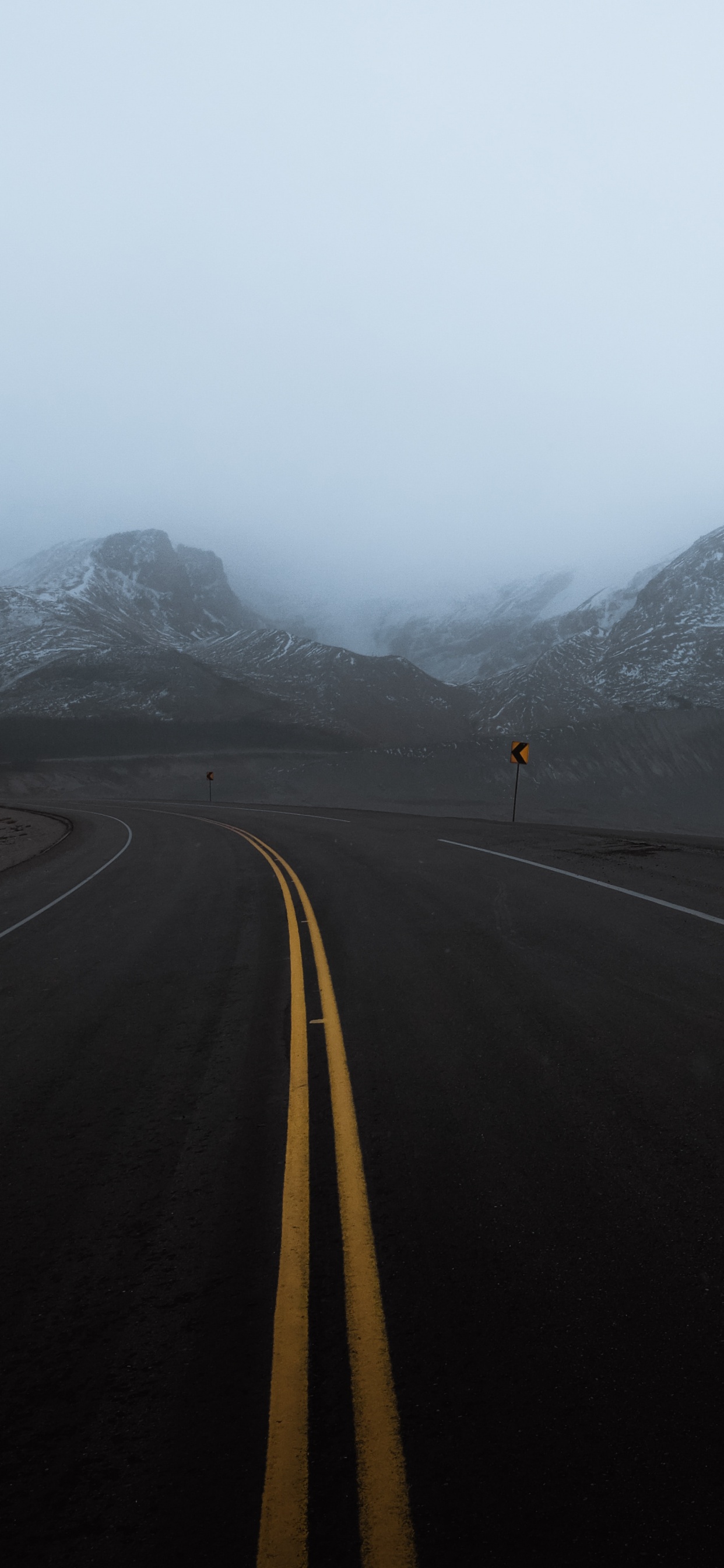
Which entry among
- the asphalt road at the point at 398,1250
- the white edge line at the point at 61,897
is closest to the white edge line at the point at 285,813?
the white edge line at the point at 61,897

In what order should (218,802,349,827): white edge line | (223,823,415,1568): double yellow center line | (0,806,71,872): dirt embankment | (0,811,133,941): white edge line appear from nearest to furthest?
1. (223,823,415,1568): double yellow center line
2. (0,811,133,941): white edge line
3. (0,806,71,872): dirt embankment
4. (218,802,349,827): white edge line

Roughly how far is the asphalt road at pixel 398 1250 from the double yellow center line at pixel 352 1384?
26mm

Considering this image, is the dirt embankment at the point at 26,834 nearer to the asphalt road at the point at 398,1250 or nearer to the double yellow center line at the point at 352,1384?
the asphalt road at the point at 398,1250

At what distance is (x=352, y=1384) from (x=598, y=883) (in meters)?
9.16

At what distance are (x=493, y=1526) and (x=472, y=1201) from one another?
4.71 ft

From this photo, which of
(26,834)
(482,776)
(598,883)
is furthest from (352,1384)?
(482,776)

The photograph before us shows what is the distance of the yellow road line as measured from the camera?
1.86 meters

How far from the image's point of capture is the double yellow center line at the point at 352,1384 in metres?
1.85

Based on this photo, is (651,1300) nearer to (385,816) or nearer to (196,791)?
(385,816)

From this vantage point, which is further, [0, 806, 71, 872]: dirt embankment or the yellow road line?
[0, 806, 71, 872]: dirt embankment

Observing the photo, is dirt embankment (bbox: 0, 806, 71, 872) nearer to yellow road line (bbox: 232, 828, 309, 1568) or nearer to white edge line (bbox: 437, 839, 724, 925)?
white edge line (bbox: 437, 839, 724, 925)

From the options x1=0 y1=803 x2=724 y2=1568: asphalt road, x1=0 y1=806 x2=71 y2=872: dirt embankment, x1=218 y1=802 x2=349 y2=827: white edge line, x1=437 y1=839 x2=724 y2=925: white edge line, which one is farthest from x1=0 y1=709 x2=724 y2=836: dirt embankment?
x1=0 y1=803 x2=724 y2=1568: asphalt road

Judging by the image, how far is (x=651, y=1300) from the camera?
2641mm

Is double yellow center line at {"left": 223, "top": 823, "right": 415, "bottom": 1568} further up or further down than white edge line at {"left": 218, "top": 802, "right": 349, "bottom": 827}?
further up
